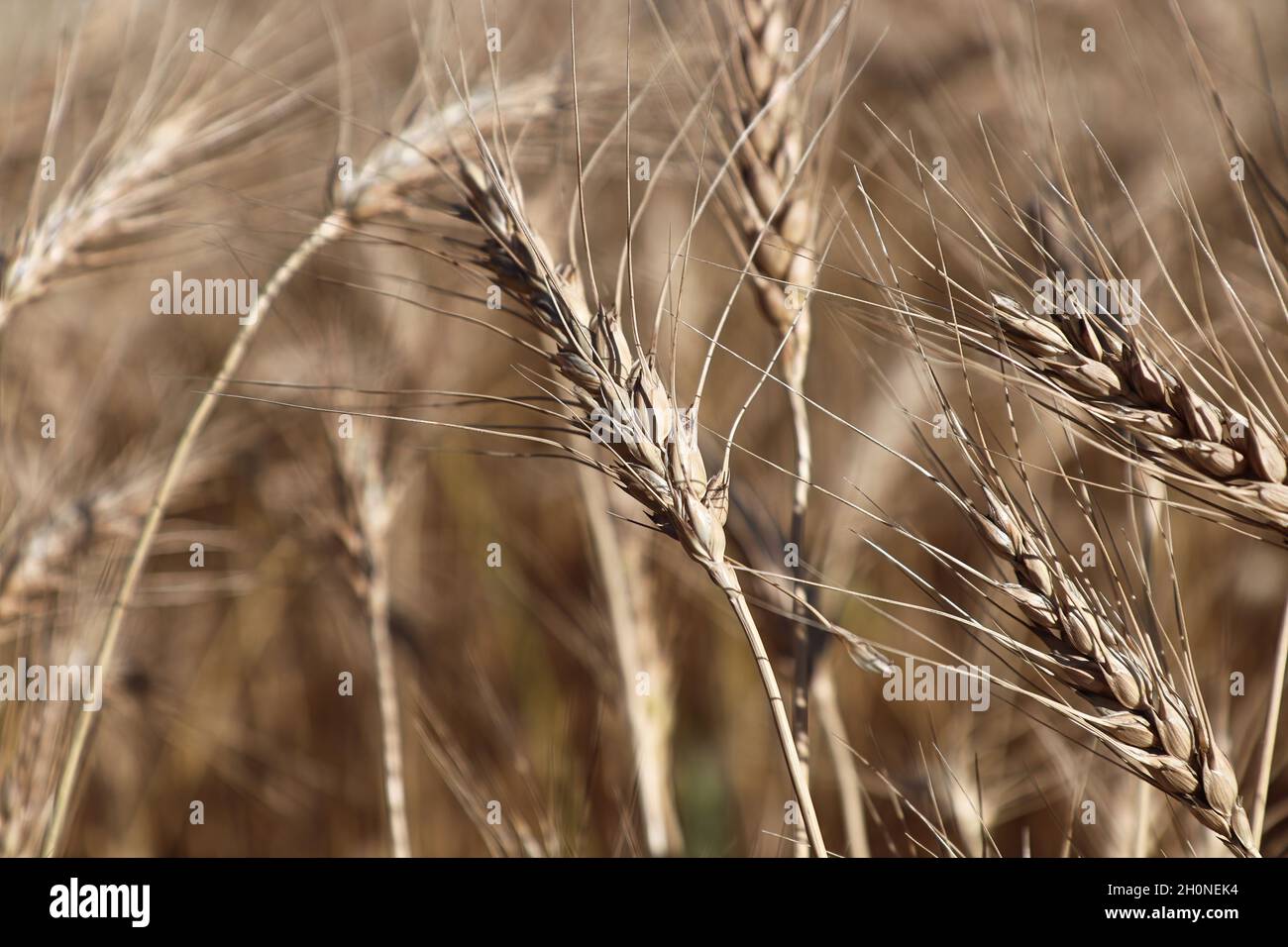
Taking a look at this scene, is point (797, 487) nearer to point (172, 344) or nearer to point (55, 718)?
point (55, 718)

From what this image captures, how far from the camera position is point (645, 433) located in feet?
2.08

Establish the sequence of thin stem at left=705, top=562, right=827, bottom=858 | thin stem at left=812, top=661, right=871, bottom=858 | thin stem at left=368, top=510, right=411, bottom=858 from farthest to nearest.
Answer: thin stem at left=368, top=510, right=411, bottom=858 → thin stem at left=812, top=661, right=871, bottom=858 → thin stem at left=705, top=562, right=827, bottom=858

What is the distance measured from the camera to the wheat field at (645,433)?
676 millimetres

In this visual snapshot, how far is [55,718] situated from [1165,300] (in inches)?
78.9

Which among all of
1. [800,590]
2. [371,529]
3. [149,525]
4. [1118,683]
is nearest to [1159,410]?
[1118,683]

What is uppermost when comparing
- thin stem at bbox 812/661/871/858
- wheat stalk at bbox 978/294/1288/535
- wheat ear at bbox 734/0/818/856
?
wheat ear at bbox 734/0/818/856

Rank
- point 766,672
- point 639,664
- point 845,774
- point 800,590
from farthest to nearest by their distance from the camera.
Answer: point 639,664 < point 845,774 < point 800,590 < point 766,672

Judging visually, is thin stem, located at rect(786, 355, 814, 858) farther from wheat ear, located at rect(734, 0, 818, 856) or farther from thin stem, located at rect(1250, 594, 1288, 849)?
thin stem, located at rect(1250, 594, 1288, 849)

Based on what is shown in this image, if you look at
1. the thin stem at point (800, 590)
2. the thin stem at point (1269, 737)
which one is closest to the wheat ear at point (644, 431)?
the thin stem at point (800, 590)

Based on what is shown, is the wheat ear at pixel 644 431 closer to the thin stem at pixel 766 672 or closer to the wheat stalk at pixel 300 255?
the thin stem at pixel 766 672

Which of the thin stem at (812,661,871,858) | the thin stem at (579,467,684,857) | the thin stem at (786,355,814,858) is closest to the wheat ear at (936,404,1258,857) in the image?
the thin stem at (786,355,814,858)

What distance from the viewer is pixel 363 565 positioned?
1.32m

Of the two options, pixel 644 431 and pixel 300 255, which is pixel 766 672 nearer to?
pixel 644 431

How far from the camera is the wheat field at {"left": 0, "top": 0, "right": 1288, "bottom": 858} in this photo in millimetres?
676
